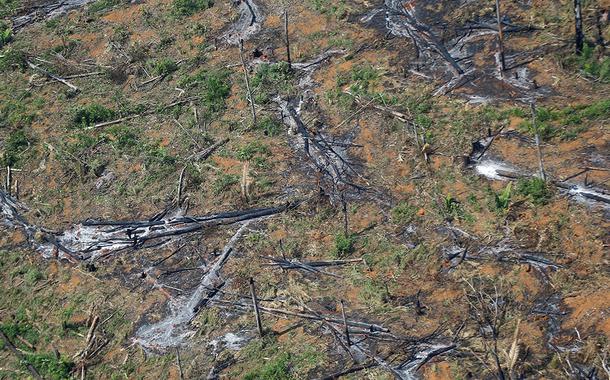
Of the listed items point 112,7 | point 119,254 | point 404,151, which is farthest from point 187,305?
point 112,7

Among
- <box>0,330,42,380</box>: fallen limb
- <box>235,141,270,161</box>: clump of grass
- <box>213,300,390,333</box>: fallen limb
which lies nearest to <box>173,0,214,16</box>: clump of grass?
<box>235,141,270,161</box>: clump of grass

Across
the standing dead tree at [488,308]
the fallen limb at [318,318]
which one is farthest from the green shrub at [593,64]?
the fallen limb at [318,318]

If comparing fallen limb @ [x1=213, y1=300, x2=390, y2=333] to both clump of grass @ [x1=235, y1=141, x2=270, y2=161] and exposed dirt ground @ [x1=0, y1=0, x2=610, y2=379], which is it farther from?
clump of grass @ [x1=235, y1=141, x2=270, y2=161]

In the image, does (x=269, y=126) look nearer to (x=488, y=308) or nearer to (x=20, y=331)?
(x=20, y=331)

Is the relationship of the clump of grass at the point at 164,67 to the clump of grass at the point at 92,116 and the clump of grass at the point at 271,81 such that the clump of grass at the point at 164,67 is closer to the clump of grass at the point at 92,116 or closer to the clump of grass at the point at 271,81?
the clump of grass at the point at 92,116

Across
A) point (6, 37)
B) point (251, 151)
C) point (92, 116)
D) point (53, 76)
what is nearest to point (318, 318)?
point (251, 151)

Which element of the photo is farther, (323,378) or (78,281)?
(78,281)

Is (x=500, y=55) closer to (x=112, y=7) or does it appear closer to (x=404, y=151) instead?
(x=404, y=151)
